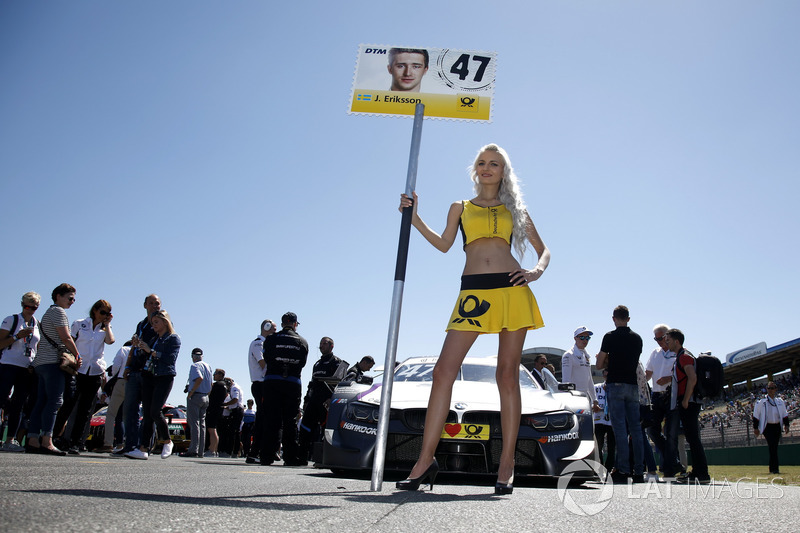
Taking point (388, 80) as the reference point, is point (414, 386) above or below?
below

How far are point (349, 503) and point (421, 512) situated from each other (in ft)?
1.10

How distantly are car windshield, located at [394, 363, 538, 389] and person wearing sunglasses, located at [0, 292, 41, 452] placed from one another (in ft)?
14.0

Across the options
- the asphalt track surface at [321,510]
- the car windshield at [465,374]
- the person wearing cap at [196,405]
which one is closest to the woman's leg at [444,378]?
the asphalt track surface at [321,510]

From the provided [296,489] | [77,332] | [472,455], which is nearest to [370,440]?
[472,455]

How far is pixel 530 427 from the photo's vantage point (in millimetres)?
5133

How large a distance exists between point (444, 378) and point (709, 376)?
4.60 m

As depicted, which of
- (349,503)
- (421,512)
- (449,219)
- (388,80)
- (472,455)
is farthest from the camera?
(472,455)

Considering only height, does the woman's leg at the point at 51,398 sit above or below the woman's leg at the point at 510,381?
below

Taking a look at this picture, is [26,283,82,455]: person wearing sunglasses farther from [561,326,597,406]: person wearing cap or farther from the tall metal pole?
[561,326,597,406]: person wearing cap

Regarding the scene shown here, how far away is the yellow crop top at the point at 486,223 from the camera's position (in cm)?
377

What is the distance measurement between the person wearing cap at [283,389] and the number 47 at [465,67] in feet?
14.3

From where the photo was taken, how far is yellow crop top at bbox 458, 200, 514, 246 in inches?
148

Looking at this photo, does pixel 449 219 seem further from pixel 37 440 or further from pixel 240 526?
pixel 37 440

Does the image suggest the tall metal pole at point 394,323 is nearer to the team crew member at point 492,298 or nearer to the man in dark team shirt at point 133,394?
the team crew member at point 492,298
